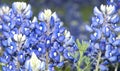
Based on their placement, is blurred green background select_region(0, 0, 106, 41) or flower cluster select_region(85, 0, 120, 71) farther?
blurred green background select_region(0, 0, 106, 41)

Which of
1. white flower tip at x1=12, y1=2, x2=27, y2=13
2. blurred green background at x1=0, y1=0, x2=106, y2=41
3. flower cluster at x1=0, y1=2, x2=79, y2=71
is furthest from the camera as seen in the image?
blurred green background at x1=0, y1=0, x2=106, y2=41

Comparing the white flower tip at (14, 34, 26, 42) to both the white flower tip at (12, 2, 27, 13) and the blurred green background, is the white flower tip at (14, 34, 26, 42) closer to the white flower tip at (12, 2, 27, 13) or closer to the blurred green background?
the white flower tip at (12, 2, 27, 13)

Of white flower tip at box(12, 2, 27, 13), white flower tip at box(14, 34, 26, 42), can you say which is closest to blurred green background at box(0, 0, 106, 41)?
white flower tip at box(12, 2, 27, 13)

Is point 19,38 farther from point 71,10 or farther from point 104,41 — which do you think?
point 71,10

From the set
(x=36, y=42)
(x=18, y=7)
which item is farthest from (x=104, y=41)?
(x=18, y=7)

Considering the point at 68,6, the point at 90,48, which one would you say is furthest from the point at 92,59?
the point at 68,6
